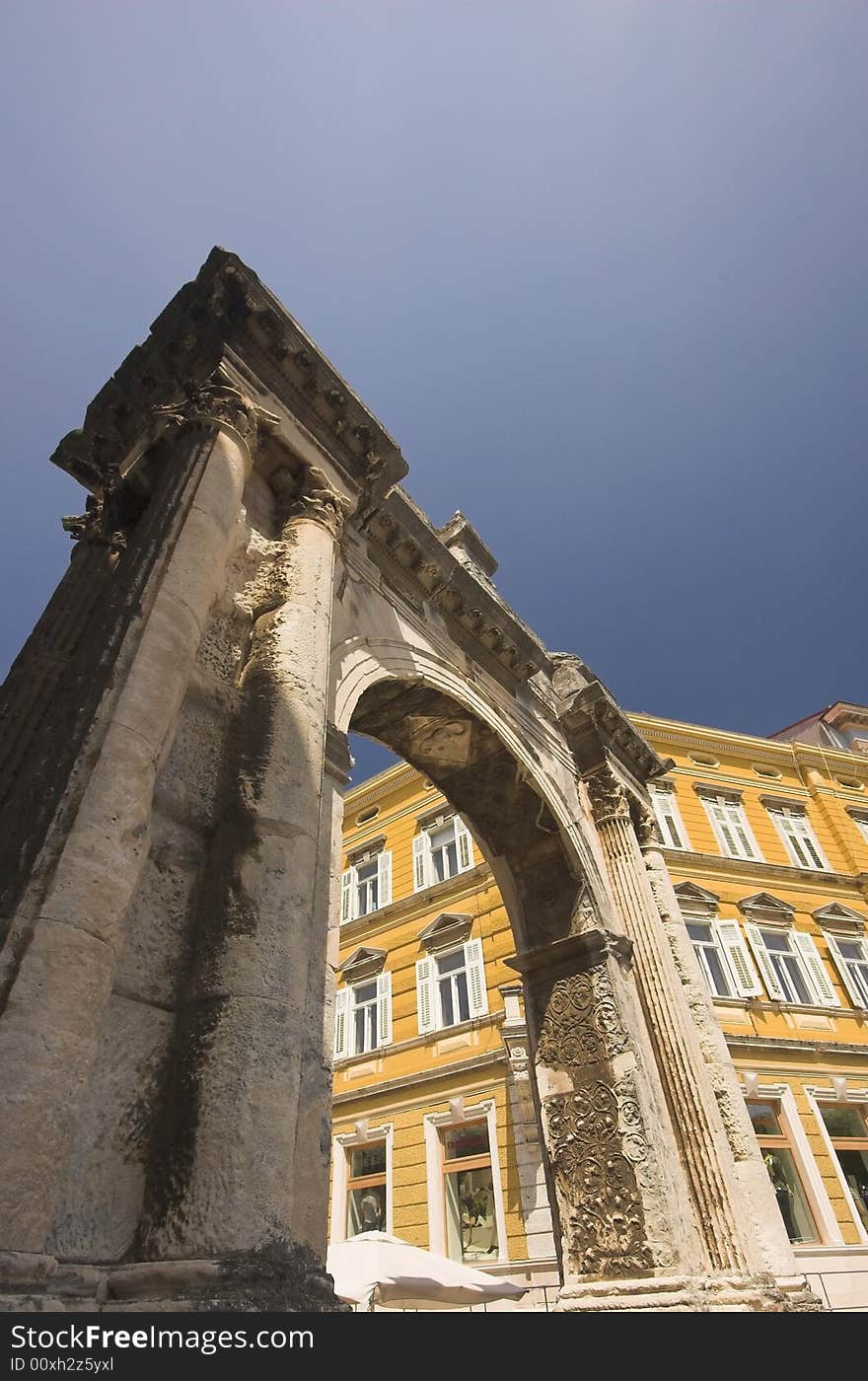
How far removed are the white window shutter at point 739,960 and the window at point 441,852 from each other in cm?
483

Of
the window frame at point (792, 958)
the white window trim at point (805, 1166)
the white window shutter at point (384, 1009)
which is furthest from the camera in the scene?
the window frame at point (792, 958)

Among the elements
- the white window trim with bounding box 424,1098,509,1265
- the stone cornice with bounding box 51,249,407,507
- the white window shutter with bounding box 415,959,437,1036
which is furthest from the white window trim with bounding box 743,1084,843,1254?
the stone cornice with bounding box 51,249,407,507

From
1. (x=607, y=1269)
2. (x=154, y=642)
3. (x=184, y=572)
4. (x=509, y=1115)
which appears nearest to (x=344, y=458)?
(x=184, y=572)

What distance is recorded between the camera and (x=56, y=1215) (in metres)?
2.17

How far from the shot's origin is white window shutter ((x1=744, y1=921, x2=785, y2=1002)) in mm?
13867

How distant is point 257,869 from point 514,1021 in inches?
387

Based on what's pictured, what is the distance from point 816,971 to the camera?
14.5m

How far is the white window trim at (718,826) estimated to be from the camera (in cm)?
1625

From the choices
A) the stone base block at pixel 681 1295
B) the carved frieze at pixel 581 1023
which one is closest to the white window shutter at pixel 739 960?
the carved frieze at pixel 581 1023

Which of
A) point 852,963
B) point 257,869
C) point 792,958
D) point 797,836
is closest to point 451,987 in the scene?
point 792,958

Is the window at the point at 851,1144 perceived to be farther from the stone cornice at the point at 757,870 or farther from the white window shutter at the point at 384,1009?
the white window shutter at the point at 384,1009

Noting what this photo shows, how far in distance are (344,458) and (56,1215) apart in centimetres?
457

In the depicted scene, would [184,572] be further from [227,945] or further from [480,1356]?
[480,1356]

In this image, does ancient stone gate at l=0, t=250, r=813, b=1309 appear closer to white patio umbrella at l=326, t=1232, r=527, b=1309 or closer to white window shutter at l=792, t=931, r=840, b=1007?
white patio umbrella at l=326, t=1232, r=527, b=1309
